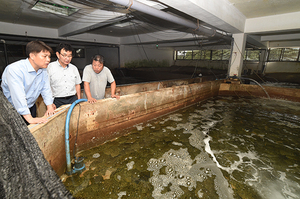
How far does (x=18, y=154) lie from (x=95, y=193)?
1300 mm

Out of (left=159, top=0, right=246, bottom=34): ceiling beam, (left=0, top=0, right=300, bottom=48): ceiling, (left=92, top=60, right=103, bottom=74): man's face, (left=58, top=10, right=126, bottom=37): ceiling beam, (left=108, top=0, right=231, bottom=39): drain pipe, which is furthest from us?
(left=58, top=10, right=126, bottom=37): ceiling beam

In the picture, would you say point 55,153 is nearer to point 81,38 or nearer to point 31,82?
point 31,82

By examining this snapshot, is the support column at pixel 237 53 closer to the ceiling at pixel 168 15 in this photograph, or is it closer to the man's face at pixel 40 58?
the ceiling at pixel 168 15

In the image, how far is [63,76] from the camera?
104 inches

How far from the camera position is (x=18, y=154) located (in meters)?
1.22

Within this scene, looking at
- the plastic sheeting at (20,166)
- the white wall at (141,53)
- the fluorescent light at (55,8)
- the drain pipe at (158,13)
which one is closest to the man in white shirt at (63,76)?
the plastic sheeting at (20,166)

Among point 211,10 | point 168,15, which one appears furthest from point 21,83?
point 211,10

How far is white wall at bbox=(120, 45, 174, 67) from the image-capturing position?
49.2ft

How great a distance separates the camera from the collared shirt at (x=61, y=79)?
257cm

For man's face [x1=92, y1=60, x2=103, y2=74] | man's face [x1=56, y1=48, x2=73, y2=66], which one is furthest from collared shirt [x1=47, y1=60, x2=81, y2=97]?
man's face [x1=92, y1=60, x2=103, y2=74]

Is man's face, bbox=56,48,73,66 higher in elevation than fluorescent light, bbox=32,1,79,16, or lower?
lower

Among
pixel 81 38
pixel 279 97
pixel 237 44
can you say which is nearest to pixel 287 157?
pixel 279 97

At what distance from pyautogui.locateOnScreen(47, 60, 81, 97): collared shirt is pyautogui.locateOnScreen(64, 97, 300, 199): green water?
4.31ft

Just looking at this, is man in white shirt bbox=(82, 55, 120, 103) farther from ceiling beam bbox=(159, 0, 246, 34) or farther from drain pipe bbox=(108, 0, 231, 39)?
ceiling beam bbox=(159, 0, 246, 34)
